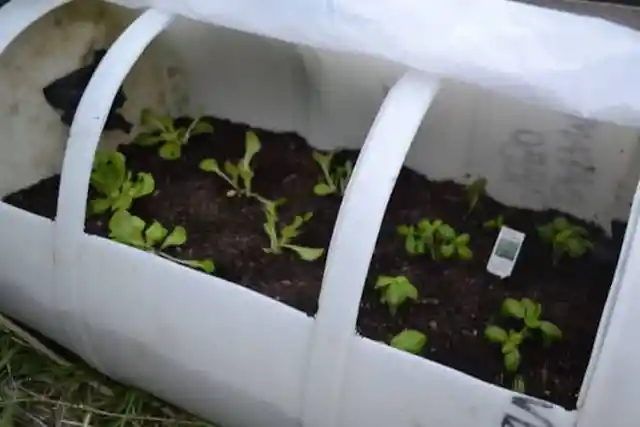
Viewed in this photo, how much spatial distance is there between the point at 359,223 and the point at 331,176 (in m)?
0.33

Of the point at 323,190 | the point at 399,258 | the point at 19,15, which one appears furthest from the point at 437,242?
the point at 19,15

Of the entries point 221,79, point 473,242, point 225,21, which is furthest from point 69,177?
point 473,242

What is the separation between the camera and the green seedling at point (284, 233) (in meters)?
0.92

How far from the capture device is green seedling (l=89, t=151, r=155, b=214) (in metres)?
0.99

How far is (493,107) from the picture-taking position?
94 cm

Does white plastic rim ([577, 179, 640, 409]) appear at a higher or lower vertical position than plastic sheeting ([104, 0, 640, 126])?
lower

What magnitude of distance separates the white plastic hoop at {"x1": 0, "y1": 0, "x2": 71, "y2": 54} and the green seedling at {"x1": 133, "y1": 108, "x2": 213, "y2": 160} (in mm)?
203

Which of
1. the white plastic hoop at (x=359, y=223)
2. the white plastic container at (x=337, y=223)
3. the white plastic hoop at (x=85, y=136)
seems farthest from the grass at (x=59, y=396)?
the white plastic hoop at (x=359, y=223)

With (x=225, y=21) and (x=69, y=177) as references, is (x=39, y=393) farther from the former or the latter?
(x=225, y=21)

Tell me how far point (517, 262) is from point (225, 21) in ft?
1.25

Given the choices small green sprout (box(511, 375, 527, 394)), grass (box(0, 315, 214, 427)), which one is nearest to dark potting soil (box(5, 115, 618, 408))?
small green sprout (box(511, 375, 527, 394))

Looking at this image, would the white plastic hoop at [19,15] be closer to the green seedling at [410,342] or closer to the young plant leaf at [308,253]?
the young plant leaf at [308,253]

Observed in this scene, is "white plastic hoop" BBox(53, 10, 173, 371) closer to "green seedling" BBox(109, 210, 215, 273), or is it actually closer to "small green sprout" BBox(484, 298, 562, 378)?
"green seedling" BBox(109, 210, 215, 273)

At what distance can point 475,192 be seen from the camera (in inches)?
38.9
